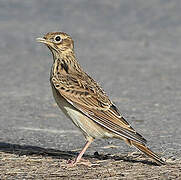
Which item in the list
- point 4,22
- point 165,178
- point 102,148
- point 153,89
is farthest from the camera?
point 4,22

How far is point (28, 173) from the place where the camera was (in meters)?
8.23

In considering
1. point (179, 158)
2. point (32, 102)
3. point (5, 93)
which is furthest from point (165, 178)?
point (5, 93)

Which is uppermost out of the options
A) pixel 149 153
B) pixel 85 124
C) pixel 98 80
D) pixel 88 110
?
pixel 88 110

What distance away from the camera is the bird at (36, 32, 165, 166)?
335 inches

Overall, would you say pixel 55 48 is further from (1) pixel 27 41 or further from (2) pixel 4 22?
(2) pixel 4 22

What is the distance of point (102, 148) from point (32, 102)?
3.82 meters

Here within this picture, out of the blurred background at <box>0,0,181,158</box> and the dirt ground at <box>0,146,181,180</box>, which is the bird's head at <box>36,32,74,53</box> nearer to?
the dirt ground at <box>0,146,181,180</box>

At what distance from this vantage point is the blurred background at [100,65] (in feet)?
37.4

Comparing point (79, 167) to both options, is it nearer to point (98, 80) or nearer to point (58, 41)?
point (58, 41)

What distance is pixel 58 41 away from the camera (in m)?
9.32

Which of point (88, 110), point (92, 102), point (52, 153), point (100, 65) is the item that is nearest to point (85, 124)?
point (88, 110)

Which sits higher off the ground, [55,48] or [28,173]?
[55,48]

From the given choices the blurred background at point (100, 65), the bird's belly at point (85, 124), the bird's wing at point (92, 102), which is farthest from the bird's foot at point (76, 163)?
the blurred background at point (100, 65)

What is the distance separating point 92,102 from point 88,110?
152mm
